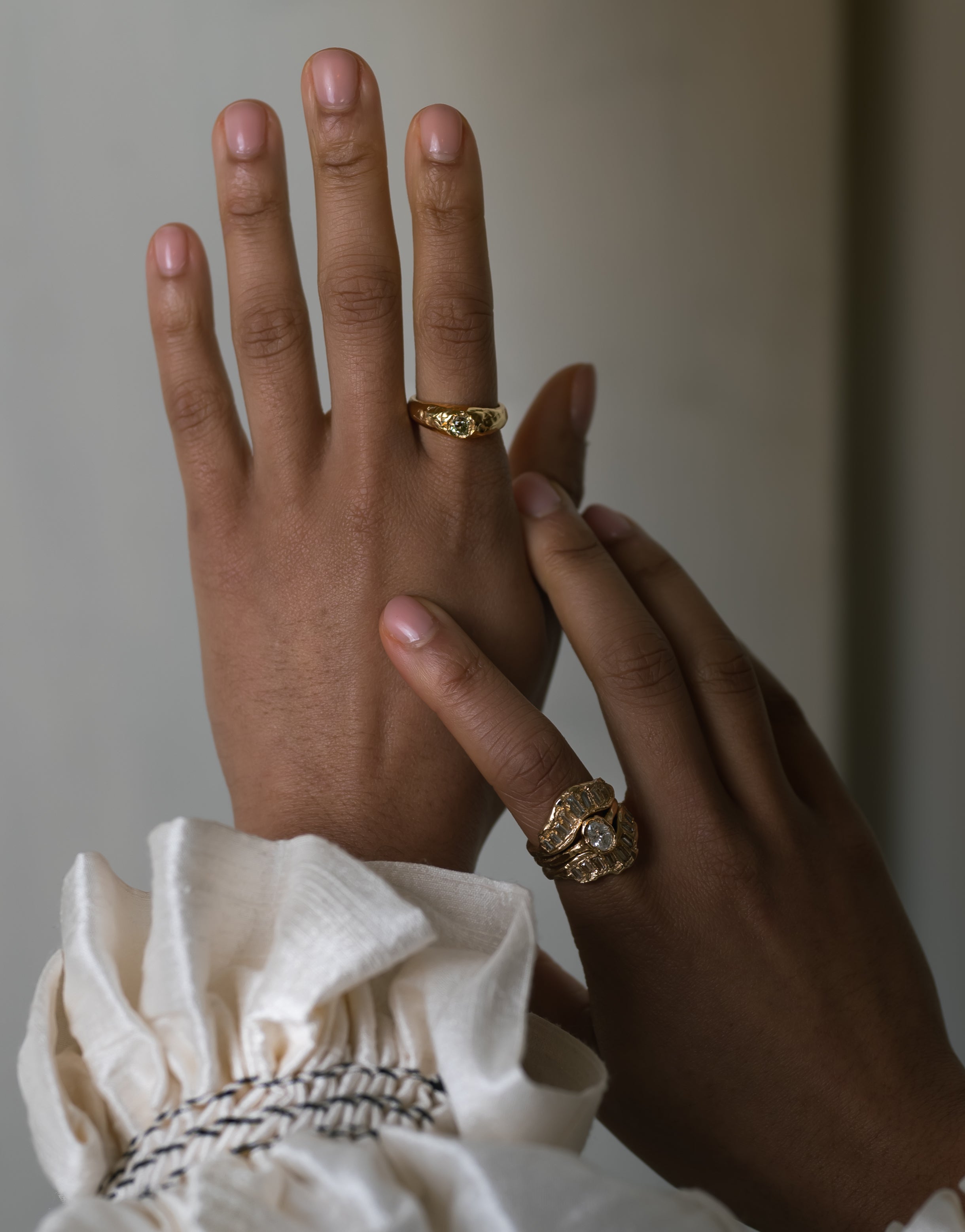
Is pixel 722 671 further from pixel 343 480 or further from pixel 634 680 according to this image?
pixel 343 480

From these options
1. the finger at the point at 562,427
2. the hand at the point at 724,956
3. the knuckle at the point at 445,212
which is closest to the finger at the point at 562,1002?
the hand at the point at 724,956

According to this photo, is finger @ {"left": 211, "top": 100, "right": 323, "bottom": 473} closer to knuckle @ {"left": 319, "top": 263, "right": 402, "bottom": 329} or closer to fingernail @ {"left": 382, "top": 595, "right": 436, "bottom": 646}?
knuckle @ {"left": 319, "top": 263, "right": 402, "bottom": 329}

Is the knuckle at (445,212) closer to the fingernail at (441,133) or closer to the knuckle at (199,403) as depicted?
the fingernail at (441,133)

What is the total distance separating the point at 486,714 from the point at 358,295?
285mm

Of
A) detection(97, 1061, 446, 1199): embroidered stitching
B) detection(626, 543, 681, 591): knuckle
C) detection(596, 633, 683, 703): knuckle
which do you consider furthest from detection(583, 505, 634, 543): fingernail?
detection(97, 1061, 446, 1199): embroidered stitching

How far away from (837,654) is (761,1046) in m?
0.83

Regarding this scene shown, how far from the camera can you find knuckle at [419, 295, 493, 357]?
2.13ft

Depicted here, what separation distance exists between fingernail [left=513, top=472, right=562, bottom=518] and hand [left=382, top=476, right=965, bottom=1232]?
0.20ft

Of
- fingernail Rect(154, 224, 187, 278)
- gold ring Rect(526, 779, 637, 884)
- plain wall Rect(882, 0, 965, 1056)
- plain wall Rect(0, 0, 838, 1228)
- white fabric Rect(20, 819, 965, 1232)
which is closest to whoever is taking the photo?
white fabric Rect(20, 819, 965, 1232)

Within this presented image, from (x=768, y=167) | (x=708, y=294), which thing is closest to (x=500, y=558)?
(x=708, y=294)

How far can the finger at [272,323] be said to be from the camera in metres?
0.66

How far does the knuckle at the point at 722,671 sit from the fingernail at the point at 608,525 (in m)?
0.12

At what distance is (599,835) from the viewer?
1.87 feet

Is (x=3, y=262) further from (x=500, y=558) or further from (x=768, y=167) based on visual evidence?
(x=768, y=167)
